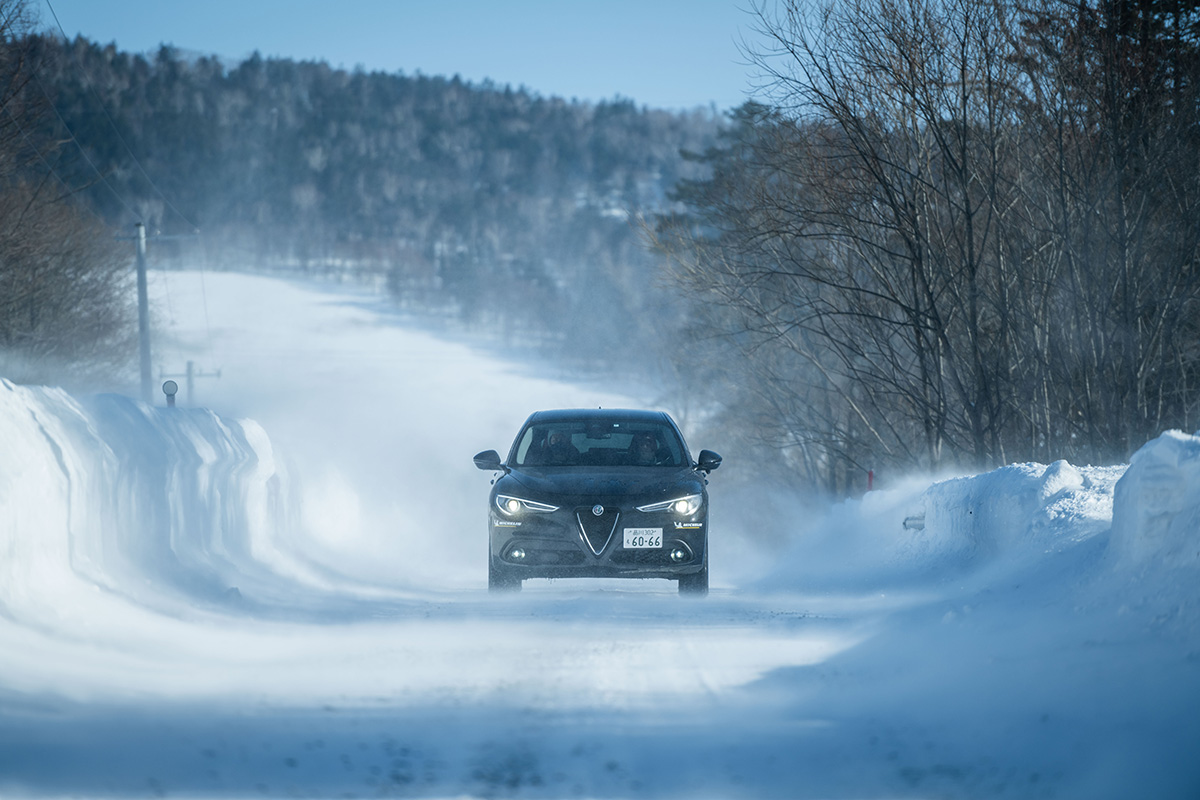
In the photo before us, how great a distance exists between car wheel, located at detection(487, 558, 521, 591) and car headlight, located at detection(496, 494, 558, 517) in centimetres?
47

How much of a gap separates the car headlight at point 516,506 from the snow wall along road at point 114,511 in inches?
86.8

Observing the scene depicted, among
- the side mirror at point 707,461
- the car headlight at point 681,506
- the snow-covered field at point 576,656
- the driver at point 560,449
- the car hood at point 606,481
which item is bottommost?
the snow-covered field at point 576,656

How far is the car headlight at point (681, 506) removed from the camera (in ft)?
31.6

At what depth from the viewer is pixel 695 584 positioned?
10.0 metres

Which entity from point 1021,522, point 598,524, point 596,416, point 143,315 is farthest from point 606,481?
point 143,315

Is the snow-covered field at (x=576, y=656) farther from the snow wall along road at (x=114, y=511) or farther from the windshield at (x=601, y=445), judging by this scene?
the windshield at (x=601, y=445)

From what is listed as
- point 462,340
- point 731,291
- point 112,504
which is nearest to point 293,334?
point 462,340

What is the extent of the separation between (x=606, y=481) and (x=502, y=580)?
1.17m

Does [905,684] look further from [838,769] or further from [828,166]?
[828,166]

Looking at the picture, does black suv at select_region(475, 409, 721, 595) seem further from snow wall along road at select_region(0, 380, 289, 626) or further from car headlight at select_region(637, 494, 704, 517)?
snow wall along road at select_region(0, 380, 289, 626)

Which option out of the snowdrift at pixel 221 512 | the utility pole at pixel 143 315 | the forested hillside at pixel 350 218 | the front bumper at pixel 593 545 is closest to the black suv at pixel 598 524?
the front bumper at pixel 593 545

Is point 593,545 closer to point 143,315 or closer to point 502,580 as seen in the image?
point 502,580

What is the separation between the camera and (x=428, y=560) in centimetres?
1773

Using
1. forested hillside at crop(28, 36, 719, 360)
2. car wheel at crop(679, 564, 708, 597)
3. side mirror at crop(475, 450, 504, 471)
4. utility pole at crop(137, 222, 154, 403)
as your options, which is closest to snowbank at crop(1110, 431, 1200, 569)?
car wheel at crop(679, 564, 708, 597)
